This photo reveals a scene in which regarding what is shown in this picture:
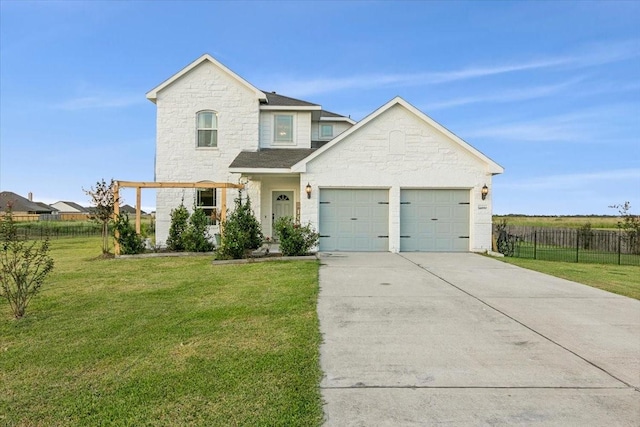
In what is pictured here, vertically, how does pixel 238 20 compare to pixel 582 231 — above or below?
above

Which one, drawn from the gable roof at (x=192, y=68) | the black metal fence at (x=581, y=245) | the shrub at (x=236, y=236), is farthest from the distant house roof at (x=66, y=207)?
the black metal fence at (x=581, y=245)

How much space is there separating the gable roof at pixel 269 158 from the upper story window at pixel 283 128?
60 cm

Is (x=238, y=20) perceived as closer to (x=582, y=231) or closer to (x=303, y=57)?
(x=303, y=57)

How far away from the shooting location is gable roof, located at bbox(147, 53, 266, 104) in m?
16.5

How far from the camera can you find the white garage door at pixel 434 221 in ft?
48.8

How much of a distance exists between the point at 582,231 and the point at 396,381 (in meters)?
21.2

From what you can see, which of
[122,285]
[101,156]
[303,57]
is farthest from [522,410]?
[101,156]

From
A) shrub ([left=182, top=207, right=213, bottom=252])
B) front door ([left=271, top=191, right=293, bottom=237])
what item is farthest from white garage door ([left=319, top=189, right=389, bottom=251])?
shrub ([left=182, top=207, right=213, bottom=252])

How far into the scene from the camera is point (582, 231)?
20.3 meters

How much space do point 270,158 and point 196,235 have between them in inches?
173

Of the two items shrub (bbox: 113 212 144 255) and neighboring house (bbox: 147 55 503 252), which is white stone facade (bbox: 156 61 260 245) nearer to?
neighboring house (bbox: 147 55 503 252)

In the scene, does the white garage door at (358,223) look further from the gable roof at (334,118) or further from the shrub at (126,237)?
the gable roof at (334,118)

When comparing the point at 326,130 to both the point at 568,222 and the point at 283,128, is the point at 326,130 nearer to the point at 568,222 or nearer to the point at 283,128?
the point at 283,128

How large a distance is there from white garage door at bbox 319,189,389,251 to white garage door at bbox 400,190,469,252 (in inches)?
30.0
